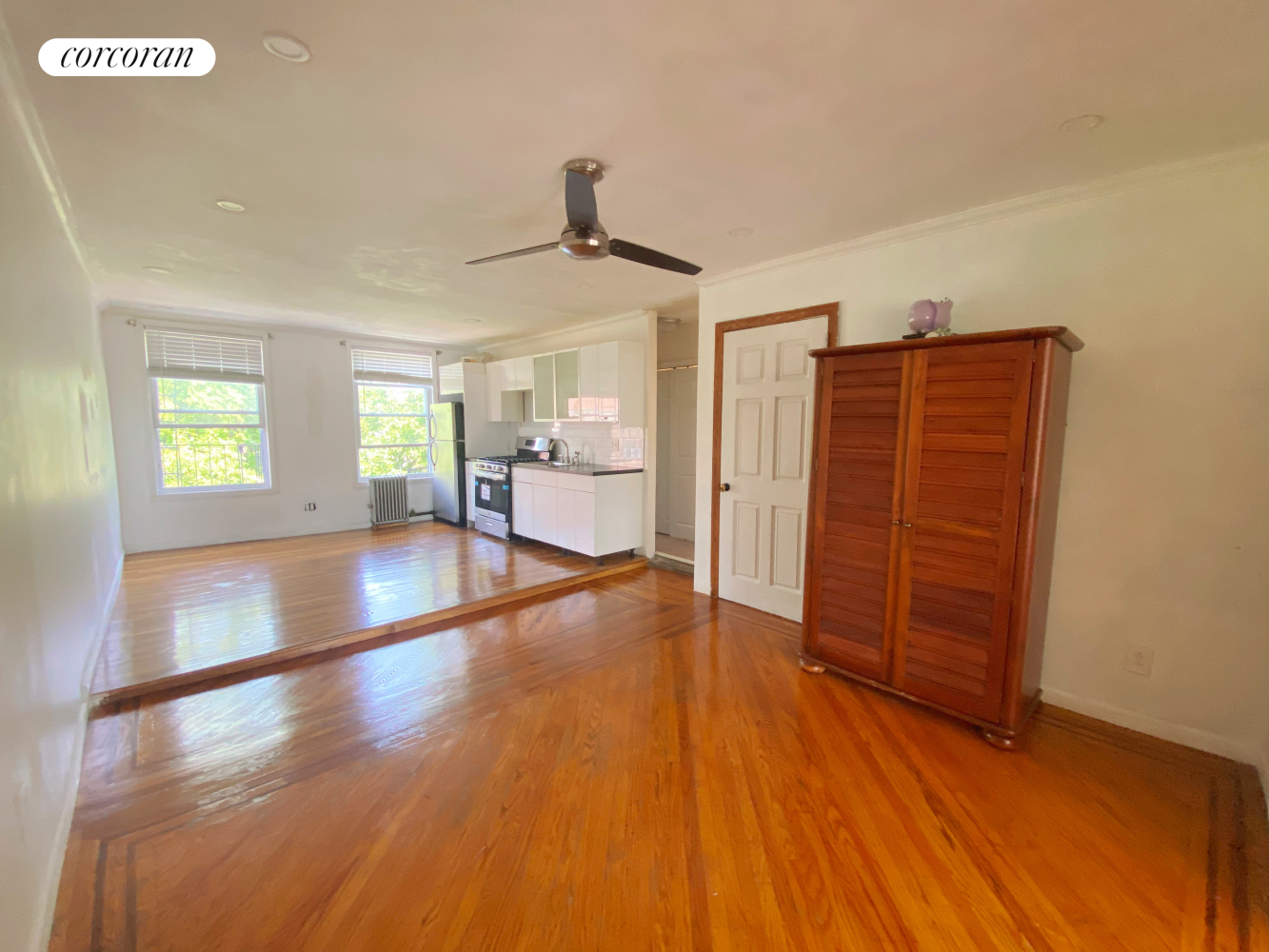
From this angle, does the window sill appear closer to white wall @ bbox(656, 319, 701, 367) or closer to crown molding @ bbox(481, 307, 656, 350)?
crown molding @ bbox(481, 307, 656, 350)

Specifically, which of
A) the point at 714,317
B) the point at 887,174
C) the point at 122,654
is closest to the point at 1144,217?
the point at 887,174

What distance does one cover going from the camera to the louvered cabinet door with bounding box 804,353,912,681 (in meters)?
2.50

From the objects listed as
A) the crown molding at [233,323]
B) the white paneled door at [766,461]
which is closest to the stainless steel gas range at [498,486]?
the crown molding at [233,323]

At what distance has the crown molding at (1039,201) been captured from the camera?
6.77ft

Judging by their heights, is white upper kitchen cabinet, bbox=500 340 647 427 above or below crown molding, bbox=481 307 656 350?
below

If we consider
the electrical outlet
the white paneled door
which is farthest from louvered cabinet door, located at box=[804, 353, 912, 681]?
the electrical outlet

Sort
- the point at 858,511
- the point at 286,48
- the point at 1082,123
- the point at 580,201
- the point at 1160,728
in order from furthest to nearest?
1. the point at 858,511
2. the point at 1160,728
3. the point at 580,201
4. the point at 1082,123
5. the point at 286,48

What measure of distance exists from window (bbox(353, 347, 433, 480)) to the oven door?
1345 mm

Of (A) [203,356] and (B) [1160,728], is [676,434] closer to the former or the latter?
(B) [1160,728]

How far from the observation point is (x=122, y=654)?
2.88 m

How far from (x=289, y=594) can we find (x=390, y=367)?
3671 mm

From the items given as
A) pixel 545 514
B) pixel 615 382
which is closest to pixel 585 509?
pixel 545 514

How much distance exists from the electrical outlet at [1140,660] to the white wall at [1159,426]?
0.03 m

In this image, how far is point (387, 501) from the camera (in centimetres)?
658
